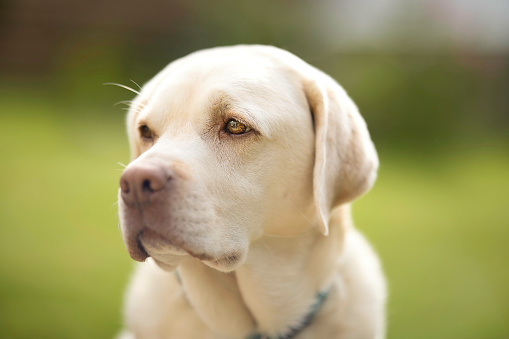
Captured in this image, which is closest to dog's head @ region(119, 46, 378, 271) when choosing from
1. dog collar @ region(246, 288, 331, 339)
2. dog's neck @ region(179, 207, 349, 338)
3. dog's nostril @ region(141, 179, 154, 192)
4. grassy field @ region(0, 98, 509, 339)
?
dog's nostril @ region(141, 179, 154, 192)

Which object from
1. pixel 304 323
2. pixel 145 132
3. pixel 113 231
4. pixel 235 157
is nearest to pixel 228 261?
pixel 235 157

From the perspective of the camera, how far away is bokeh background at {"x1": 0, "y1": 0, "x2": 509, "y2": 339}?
4688mm

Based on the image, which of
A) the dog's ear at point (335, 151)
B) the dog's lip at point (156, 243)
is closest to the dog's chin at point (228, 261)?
the dog's lip at point (156, 243)

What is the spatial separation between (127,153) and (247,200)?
19.5 ft

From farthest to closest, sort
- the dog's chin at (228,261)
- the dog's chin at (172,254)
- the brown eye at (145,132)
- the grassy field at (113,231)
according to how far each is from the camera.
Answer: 1. the grassy field at (113,231)
2. the brown eye at (145,132)
3. the dog's chin at (228,261)
4. the dog's chin at (172,254)

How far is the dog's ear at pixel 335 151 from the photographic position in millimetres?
2277

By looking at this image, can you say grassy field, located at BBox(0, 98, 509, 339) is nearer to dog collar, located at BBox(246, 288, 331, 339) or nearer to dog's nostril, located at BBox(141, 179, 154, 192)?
Result: dog collar, located at BBox(246, 288, 331, 339)

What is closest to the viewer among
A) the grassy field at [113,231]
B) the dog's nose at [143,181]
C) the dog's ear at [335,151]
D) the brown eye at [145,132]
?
the dog's nose at [143,181]

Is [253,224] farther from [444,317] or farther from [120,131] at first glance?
[120,131]

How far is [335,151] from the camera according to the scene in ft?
7.66

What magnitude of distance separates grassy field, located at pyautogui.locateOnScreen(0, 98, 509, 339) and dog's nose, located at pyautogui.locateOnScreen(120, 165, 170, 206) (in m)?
2.56

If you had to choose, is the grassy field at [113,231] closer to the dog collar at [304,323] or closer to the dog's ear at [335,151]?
the dog collar at [304,323]

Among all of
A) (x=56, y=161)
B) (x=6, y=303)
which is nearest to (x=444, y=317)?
(x=6, y=303)

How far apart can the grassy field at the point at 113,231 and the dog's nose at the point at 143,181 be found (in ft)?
8.40
